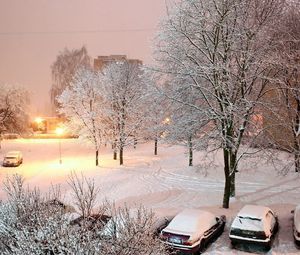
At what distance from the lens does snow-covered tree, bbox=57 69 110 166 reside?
3469 centimetres

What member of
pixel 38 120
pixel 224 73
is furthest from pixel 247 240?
pixel 38 120

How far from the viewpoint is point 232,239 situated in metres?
14.1

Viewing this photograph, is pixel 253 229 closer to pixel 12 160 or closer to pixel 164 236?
pixel 164 236

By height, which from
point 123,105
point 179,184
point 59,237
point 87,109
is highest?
point 123,105

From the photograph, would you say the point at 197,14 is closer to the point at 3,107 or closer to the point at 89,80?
the point at 89,80

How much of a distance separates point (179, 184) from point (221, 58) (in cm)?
838

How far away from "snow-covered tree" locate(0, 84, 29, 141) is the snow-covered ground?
307 inches

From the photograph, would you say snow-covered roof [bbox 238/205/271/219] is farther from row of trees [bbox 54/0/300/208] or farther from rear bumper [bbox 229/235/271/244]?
row of trees [bbox 54/0/300/208]

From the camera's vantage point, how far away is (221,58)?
18.5m

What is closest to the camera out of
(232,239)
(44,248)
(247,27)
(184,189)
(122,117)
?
(44,248)

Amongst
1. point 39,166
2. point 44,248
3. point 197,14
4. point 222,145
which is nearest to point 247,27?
point 197,14

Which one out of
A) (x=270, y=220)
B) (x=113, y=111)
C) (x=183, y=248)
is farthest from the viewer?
(x=113, y=111)

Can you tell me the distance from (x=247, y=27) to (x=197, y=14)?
208 centimetres

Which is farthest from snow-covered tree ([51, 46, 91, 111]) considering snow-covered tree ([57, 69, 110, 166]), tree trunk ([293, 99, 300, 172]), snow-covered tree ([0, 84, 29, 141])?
tree trunk ([293, 99, 300, 172])
